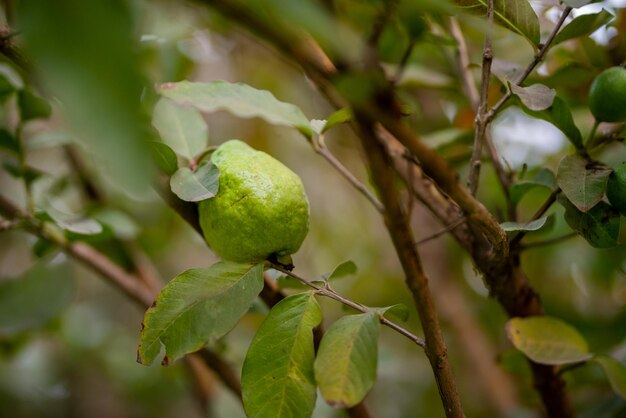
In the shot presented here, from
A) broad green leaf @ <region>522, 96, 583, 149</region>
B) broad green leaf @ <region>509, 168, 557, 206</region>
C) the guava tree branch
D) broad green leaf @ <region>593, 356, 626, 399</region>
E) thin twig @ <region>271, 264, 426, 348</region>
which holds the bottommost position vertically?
the guava tree branch

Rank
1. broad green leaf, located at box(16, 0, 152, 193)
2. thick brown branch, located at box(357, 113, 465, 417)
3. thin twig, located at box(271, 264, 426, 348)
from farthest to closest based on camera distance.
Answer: thin twig, located at box(271, 264, 426, 348) < thick brown branch, located at box(357, 113, 465, 417) < broad green leaf, located at box(16, 0, 152, 193)

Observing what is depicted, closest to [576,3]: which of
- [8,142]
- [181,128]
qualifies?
[181,128]

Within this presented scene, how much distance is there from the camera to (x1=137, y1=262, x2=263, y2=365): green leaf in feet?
1.59

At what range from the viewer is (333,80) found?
0.97 ft

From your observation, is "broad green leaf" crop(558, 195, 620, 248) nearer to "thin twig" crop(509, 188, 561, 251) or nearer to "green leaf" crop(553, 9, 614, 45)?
"thin twig" crop(509, 188, 561, 251)

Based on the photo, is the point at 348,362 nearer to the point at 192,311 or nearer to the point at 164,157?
the point at 192,311

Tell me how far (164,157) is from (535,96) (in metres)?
0.33

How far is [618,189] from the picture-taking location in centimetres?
51

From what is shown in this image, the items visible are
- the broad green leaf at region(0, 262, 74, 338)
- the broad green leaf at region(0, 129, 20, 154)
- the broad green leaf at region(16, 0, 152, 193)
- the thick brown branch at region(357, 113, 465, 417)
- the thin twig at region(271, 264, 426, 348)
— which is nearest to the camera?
the broad green leaf at region(16, 0, 152, 193)

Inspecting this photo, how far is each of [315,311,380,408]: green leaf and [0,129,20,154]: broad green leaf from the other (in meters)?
0.49

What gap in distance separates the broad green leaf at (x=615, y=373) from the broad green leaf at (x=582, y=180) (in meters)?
0.22

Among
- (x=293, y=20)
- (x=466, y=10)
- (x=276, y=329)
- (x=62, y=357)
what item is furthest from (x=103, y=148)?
(x=62, y=357)

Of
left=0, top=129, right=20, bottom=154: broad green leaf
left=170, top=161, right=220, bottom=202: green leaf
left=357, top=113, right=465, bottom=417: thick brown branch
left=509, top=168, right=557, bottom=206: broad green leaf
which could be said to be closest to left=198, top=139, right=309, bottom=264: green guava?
left=170, top=161, right=220, bottom=202: green leaf

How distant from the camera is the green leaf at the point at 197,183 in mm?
501
